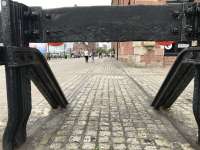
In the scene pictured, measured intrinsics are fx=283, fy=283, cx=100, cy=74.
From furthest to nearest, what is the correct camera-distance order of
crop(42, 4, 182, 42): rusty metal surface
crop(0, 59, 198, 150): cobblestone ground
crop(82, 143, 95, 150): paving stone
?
crop(42, 4, 182, 42): rusty metal surface
crop(0, 59, 198, 150): cobblestone ground
crop(82, 143, 95, 150): paving stone

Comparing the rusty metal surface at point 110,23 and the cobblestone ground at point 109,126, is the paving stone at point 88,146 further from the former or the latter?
the rusty metal surface at point 110,23

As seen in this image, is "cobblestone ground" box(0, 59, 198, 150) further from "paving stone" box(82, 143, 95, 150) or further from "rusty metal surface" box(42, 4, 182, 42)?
"rusty metal surface" box(42, 4, 182, 42)

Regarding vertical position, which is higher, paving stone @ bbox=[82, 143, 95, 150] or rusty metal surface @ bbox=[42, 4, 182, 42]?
rusty metal surface @ bbox=[42, 4, 182, 42]

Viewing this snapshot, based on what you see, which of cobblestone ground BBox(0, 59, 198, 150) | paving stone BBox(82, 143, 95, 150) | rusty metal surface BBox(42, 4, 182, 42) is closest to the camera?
paving stone BBox(82, 143, 95, 150)

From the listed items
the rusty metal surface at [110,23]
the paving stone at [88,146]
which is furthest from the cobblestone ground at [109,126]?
the rusty metal surface at [110,23]

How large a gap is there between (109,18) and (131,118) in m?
2.18

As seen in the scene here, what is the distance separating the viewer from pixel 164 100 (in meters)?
6.10

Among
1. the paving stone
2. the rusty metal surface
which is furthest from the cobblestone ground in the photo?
the rusty metal surface

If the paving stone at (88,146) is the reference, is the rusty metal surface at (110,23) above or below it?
above

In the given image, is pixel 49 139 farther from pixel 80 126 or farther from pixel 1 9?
pixel 1 9

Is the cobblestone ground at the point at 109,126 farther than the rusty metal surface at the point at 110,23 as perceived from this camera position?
No

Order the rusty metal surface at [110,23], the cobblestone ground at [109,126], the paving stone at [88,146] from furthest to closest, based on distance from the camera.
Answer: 1. the rusty metal surface at [110,23]
2. the cobblestone ground at [109,126]
3. the paving stone at [88,146]

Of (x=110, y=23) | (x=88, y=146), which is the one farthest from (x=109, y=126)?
(x=110, y=23)

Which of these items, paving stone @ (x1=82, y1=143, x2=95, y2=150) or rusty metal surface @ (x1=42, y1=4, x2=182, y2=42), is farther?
rusty metal surface @ (x1=42, y1=4, x2=182, y2=42)
